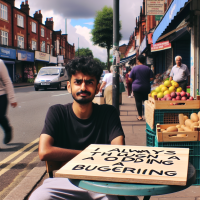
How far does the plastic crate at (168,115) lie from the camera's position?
13.8ft

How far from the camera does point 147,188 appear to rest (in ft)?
4.44

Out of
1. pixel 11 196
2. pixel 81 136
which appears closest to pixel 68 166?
pixel 81 136

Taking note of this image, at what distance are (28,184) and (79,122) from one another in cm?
187

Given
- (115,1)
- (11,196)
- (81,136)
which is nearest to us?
(81,136)

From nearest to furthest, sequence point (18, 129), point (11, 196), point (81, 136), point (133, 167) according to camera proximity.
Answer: point (133, 167), point (81, 136), point (11, 196), point (18, 129)

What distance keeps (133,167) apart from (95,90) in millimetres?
888

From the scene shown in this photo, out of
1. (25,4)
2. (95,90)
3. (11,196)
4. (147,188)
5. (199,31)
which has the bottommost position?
(11,196)

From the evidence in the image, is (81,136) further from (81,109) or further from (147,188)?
(147,188)

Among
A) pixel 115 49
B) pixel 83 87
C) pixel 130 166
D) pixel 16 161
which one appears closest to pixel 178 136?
pixel 83 87

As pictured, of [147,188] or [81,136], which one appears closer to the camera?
[147,188]

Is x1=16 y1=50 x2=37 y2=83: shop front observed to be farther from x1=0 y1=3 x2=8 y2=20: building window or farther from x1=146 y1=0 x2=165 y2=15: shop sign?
x1=146 y1=0 x2=165 y2=15: shop sign

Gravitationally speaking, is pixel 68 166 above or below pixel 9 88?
below

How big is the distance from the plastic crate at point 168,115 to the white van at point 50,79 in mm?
17208

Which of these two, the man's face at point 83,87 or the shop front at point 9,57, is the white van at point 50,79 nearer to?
the shop front at point 9,57
